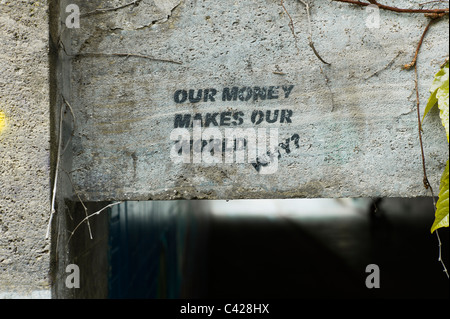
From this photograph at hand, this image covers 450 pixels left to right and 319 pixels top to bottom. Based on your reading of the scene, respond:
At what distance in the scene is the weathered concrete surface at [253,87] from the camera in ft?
6.76

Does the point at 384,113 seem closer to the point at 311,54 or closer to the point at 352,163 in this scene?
the point at 352,163

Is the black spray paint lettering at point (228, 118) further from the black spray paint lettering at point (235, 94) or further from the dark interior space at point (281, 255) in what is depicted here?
the dark interior space at point (281, 255)

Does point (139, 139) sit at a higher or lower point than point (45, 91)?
lower

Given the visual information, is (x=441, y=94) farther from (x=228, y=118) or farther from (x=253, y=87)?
(x=228, y=118)

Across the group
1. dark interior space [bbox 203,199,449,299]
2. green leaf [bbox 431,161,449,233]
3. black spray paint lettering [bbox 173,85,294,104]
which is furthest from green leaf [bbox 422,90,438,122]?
dark interior space [bbox 203,199,449,299]

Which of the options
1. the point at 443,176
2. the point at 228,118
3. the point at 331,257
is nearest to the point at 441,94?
the point at 443,176

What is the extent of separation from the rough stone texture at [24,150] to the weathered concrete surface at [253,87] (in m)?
0.21

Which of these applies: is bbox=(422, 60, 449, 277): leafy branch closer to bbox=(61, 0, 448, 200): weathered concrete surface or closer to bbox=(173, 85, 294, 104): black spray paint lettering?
bbox=(61, 0, 448, 200): weathered concrete surface

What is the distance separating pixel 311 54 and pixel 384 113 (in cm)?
47

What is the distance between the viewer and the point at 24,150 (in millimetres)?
1890

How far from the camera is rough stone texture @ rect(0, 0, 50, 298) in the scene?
74.2 inches

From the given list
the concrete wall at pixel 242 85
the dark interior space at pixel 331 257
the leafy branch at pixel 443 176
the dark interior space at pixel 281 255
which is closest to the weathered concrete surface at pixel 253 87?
the concrete wall at pixel 242 85

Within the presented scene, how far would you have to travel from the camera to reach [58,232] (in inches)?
77.8

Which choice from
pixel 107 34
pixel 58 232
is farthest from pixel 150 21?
pixel 58 232
